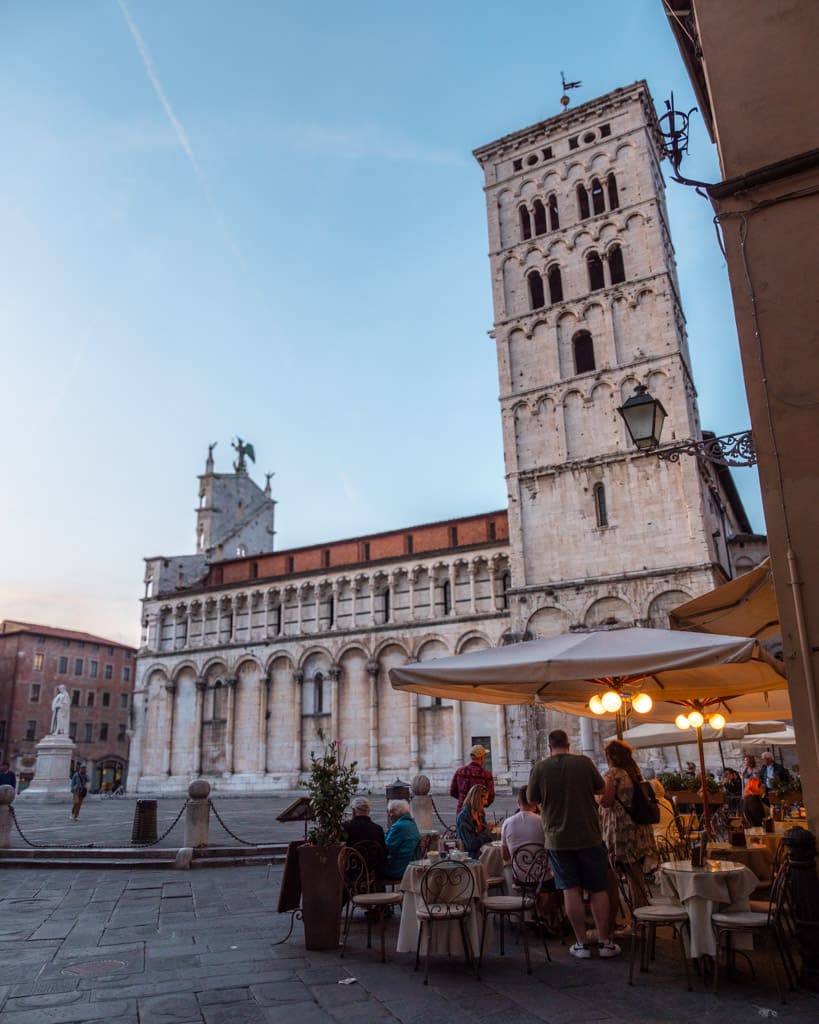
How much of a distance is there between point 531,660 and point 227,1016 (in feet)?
12.1

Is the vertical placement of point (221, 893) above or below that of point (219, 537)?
below

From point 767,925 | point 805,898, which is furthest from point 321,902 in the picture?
point 805,898

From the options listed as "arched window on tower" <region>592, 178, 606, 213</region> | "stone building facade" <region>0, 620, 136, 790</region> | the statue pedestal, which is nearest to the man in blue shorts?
the statue pedestal

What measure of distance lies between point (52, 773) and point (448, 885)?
29.3 metres

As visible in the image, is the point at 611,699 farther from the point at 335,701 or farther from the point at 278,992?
the point at 335,701

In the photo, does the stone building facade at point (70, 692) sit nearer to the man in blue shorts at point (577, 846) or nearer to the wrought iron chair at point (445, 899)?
the wrought iron chair at point (445, 899)

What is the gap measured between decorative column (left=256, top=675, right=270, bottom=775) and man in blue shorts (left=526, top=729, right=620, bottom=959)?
99.5ft

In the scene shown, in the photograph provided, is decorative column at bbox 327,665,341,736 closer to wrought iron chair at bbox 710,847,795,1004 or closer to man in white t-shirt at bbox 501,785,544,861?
man in white t-shirt at bbox 501,785,544,861

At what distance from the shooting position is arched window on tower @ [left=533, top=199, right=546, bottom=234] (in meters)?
33.1

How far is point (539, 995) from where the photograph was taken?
4926mm

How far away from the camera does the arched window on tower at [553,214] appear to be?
1291 inches

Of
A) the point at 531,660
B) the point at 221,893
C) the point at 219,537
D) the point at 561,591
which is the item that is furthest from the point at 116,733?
the point at 531,660

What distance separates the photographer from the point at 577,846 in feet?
19.0

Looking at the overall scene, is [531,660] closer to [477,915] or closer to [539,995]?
[477,915]
